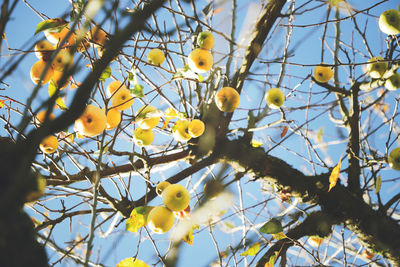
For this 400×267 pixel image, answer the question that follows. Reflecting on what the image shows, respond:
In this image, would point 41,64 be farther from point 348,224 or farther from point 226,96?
point 348,224

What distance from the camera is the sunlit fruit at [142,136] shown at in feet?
5.43

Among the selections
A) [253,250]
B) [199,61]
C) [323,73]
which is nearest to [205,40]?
[199,61]

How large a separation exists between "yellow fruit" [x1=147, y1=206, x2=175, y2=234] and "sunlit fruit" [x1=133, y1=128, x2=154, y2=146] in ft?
1.70

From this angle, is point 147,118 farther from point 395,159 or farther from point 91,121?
point 395,159

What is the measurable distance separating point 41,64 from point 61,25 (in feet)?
1.35

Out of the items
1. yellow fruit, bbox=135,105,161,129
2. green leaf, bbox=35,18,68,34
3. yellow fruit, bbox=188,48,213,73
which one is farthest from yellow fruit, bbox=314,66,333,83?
green leaf, bbox=35,18,68,34

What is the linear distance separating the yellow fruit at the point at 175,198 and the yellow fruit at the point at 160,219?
41 mm

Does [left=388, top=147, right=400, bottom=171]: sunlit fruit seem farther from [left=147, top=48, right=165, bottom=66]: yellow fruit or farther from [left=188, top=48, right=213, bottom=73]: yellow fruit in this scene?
[left=147, top=48, right=165, bottom=66]: yellow fruit

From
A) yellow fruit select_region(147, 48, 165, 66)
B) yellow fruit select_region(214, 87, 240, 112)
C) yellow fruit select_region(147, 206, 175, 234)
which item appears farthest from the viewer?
yellow fruit select_region(147, 48, 165, 66)

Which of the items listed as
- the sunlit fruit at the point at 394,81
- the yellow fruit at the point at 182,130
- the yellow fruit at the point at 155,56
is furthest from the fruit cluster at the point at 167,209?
the sunlit fruit at the point at 394,81

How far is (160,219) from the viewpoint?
131cm

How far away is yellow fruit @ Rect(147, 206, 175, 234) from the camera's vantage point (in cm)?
130

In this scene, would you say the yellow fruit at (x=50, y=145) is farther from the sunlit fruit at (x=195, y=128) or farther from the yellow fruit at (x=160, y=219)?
the sunlit fruit at (x=195, y=128)

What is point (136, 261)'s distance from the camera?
1.25 m
